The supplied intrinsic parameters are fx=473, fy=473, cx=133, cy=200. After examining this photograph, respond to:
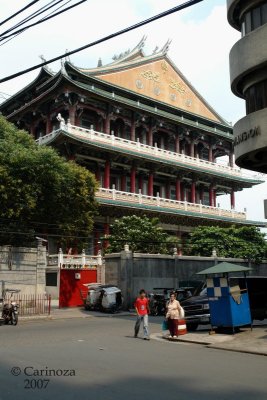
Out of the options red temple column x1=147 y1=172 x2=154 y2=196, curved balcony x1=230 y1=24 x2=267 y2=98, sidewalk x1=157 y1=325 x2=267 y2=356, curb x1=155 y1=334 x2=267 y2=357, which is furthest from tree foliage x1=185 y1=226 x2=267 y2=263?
curb x1=155 y1=334 x2=267 y2=357

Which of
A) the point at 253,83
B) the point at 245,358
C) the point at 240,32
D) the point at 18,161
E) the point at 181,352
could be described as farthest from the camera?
the point at 18,161

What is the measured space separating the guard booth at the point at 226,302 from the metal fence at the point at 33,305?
38.2ft

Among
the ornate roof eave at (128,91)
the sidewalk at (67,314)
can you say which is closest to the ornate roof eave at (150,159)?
the ornate roof eave at (128,91)

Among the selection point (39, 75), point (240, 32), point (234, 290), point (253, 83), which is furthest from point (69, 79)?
point (234, 290)

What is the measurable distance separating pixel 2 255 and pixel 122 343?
631 inches

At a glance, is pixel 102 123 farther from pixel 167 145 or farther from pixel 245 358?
pixel 245 358

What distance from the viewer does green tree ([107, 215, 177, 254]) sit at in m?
33.1

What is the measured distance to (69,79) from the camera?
123ft

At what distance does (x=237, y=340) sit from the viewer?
1489 cm

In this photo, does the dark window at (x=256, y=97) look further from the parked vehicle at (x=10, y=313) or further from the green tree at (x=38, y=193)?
the parked vehicle at (x=10, y=313)

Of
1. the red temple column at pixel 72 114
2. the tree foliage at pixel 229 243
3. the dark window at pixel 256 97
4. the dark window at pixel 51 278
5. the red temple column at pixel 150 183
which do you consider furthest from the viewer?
the red temple column at pixel 150 183

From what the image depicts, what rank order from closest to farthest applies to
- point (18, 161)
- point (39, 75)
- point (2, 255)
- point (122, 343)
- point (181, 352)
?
1. point (181, 352)
2. point (122, 343)
3. point (18, 161)
4. point (2, 255)
5. point (39, 75)

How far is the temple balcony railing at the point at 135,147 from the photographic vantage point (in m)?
37.2

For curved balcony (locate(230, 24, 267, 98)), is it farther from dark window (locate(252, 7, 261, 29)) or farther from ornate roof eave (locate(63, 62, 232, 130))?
ornate roof eave (locate(63, 62, 232, 130))
